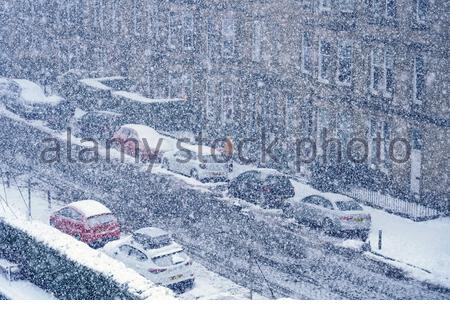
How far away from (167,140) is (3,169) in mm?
6926

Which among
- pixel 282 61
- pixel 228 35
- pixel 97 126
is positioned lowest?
pixel 97 126

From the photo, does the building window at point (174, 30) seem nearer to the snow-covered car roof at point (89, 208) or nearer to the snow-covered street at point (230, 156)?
the snow-covered street at point (230, 156)

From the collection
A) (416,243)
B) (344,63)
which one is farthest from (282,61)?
(416,243)

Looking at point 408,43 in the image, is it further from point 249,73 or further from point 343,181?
point 249,73

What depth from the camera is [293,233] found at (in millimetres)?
23562

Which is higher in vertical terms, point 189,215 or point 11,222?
point 11,222

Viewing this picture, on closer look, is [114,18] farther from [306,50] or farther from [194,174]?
[194,174]

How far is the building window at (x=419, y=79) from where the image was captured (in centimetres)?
2583

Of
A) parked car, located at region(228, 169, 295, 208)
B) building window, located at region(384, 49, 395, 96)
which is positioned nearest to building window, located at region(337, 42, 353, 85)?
building window, located at region(384, 49, 395, 96)

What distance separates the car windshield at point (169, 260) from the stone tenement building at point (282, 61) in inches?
408

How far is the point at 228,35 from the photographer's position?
3453cm

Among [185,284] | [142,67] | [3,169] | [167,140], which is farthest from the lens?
[142,67]

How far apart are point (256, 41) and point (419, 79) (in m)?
9.25
